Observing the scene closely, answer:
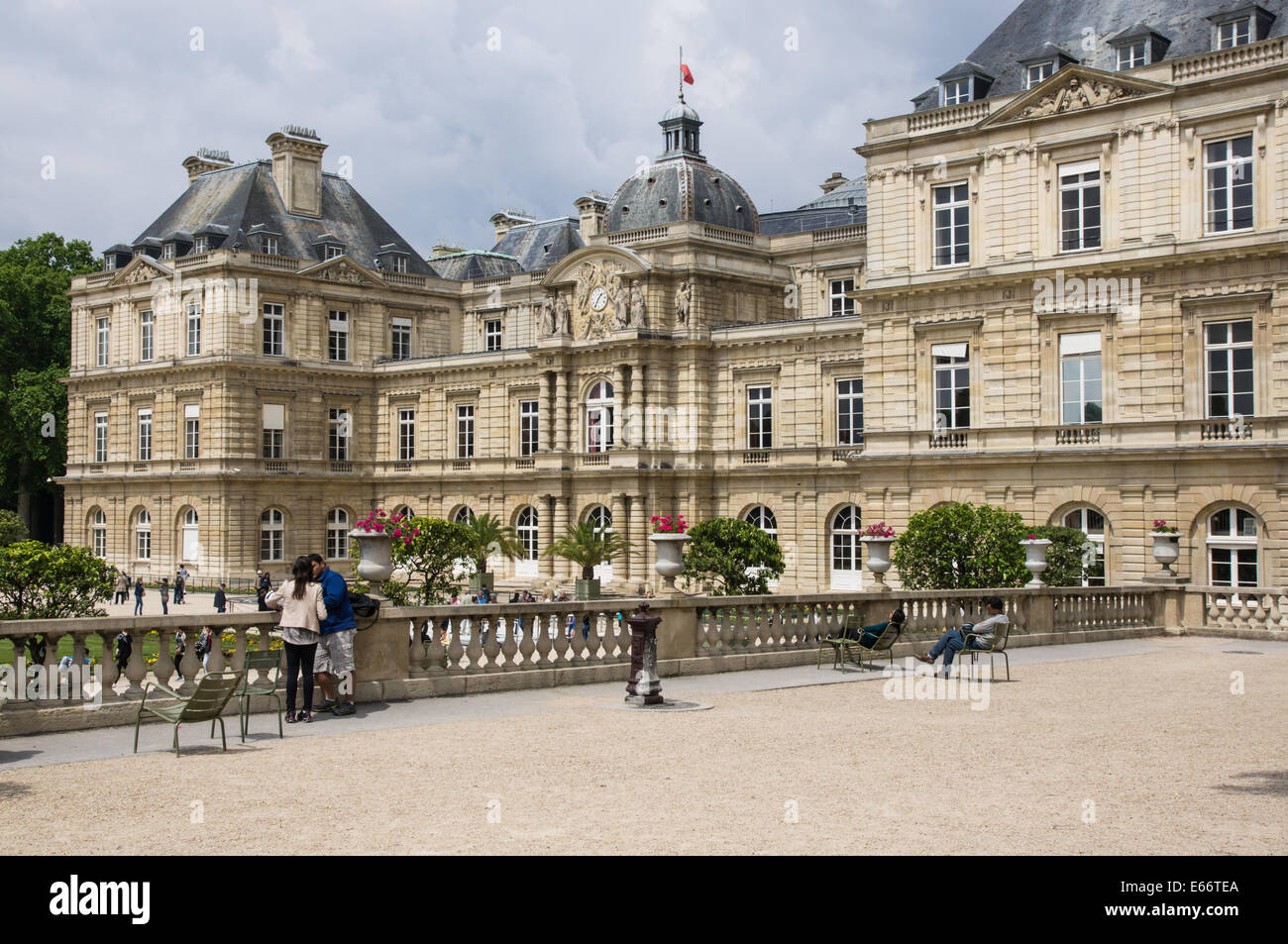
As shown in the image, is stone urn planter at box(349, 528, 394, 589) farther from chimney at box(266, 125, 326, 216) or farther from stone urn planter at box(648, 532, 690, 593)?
chimney at box(266, 125, 326, 216)

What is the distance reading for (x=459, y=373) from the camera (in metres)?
55.0

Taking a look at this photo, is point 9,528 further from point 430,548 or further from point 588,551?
point 430,548

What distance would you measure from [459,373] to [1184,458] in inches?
1214

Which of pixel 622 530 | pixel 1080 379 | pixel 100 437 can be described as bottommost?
pixel 622 530

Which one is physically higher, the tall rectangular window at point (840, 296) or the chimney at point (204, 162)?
the chimney at point (204, 162)

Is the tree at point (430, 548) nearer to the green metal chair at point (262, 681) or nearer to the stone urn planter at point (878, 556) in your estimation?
the stone urn planter at point (878, 556)

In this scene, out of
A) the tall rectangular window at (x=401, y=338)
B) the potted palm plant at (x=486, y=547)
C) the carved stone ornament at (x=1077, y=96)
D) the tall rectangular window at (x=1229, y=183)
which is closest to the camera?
the tall rectangular window at (x=1229, y=183)

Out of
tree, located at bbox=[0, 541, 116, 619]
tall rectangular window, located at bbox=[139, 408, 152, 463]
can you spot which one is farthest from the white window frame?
tall rectangular window, located at bbox=[139, 408, 152, 463]

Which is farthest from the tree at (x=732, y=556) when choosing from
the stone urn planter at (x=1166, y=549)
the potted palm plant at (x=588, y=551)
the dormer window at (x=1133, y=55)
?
the dormer window at (x=1133, y=55)

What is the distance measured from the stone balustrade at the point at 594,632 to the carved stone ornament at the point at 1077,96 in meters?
12.5

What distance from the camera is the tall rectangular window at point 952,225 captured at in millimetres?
34969

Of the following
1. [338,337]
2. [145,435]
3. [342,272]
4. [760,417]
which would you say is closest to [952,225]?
[760,417]

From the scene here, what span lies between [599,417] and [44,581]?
1219 inches

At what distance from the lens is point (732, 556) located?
34.7 m
